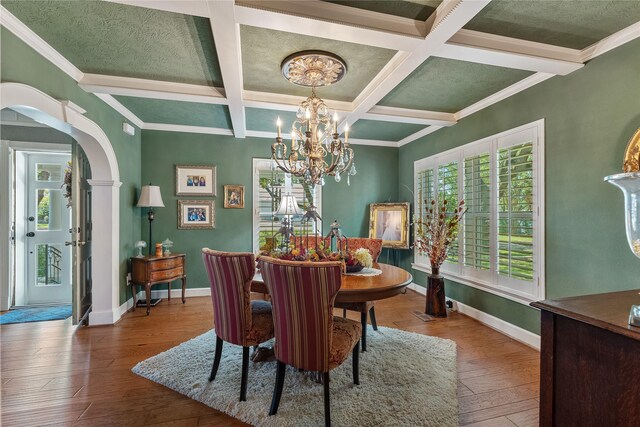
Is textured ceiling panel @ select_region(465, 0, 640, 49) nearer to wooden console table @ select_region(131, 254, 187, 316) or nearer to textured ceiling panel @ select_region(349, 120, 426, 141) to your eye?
textured ceiling panel @ select_region(349, 120, 426, 141)

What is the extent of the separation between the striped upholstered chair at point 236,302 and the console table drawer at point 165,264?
2.08 meters

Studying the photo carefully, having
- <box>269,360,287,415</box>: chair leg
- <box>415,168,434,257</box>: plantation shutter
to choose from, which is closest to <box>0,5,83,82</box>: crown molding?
<box>269,360,287,415</box>: chair leg

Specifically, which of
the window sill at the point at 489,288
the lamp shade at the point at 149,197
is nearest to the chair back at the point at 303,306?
the window sill at the point at 489,288

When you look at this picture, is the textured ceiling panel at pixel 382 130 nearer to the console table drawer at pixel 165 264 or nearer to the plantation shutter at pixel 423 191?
the plantation shutter at pixel 423 191

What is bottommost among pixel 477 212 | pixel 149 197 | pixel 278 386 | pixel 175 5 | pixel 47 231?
pixel 278 386

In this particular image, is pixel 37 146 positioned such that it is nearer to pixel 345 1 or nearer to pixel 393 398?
pixel 345 1

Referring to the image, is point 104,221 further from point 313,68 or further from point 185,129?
point 313,68

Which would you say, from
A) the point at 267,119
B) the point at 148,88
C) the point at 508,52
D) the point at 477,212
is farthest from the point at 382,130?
the point at 148,88

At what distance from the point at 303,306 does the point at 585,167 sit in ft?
8.50

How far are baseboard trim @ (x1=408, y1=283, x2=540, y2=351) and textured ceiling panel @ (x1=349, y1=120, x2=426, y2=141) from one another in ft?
8.63

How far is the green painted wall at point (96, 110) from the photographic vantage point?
203cm

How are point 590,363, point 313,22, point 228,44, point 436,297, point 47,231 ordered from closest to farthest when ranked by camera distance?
point 590,363 < point 313,22 < point 228,44 < point 436,297 < point 47,231

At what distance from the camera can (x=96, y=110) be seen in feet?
10.3

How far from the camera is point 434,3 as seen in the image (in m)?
1.84
